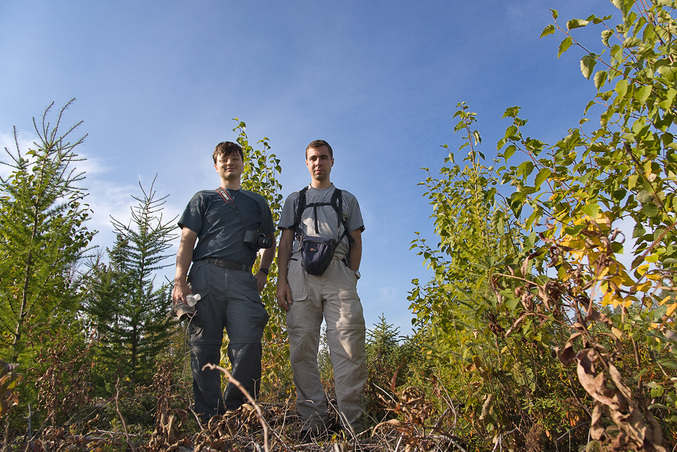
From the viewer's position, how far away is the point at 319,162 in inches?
149

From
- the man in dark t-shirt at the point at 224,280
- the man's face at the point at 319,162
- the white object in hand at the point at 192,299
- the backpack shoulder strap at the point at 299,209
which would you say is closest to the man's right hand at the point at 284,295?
the man in dark t-shirt at the point at 224,280

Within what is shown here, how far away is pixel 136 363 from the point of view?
595 cm

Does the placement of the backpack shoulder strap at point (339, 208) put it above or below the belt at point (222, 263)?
above

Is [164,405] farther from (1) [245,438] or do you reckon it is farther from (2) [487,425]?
(2) [487,425]

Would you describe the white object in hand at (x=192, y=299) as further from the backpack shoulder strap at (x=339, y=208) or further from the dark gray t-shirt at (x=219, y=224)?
the backpack shoulder strap at (x=339, y=208)

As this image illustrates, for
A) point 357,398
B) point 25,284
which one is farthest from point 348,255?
point 25,284

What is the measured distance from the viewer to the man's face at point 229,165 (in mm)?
3715

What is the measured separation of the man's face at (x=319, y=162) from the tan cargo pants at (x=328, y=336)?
785mm

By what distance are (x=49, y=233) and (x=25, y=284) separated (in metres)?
0.64

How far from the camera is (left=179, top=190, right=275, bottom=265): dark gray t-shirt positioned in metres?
3.46

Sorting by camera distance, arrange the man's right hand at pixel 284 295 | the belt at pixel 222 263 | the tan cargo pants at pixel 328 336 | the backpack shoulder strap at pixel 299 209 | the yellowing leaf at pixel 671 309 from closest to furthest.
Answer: the yellowing leaf at pixel 671 309 < the tan cargo pants at pixel 328 336 < the belt at pixel 222 263 < the man's right hand at pixel 284 295 < the backpack shoulder strap at pixel 299 209

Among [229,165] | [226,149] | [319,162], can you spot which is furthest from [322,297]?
[226,149]

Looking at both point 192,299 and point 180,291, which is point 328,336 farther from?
point 180,291

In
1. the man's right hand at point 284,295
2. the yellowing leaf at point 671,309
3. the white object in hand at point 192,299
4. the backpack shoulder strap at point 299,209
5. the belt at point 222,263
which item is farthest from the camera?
the backpack shoulder strap at point 299,209
